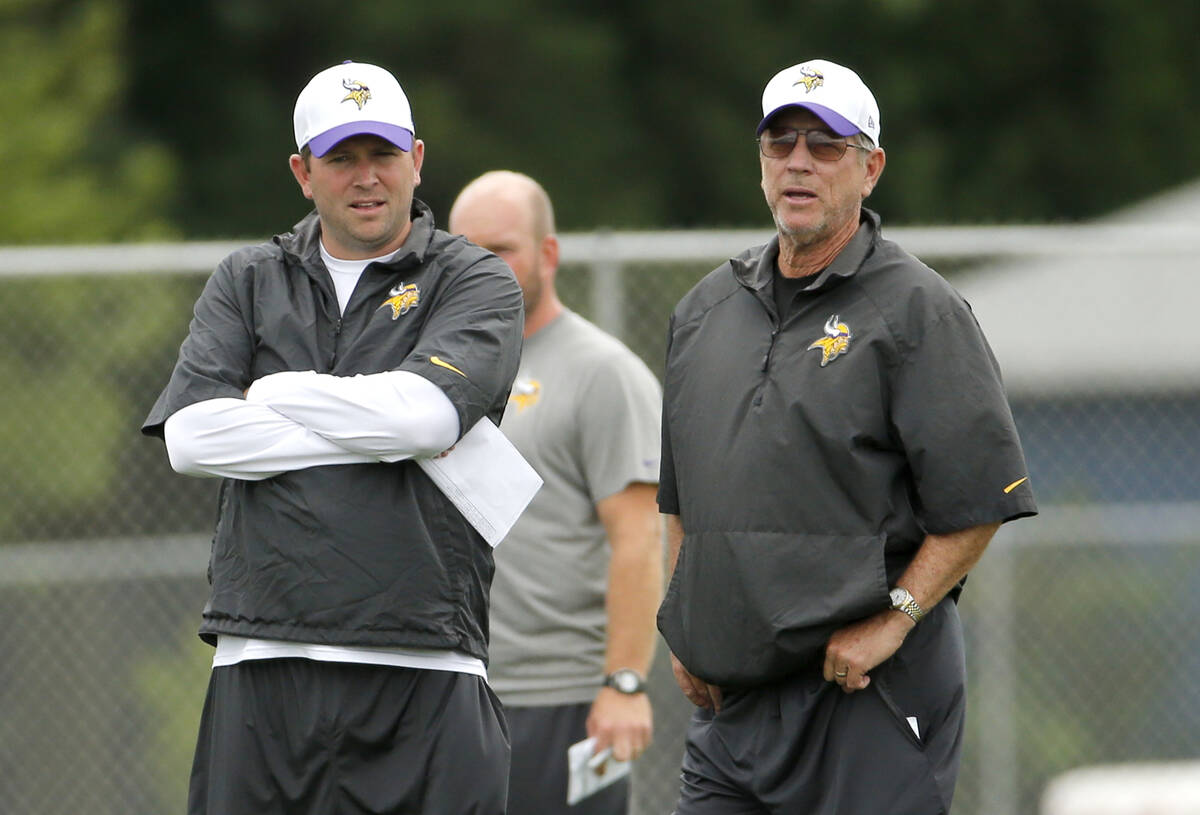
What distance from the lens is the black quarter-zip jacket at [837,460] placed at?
354cm

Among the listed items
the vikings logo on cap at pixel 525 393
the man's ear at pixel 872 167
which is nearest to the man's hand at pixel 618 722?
the vikings logo on cap at pixel 525 393

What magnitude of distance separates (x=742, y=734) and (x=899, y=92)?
12.1 meters

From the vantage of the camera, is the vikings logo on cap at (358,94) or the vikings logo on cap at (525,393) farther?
the vikings logo on cap at (525,393)

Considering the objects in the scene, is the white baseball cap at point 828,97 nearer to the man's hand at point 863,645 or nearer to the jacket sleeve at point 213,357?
the man's hand at point 863,645

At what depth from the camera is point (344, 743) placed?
3.56m

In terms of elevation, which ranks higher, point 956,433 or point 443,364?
point 443,364

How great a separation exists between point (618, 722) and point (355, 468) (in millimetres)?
1408

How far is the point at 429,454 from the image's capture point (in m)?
3.61

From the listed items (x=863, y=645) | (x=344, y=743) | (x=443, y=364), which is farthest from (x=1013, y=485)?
(x=344, y=743)

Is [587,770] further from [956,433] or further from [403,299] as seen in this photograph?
[956,433]

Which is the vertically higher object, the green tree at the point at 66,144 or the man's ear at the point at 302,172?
the green tree at the point at 66,144

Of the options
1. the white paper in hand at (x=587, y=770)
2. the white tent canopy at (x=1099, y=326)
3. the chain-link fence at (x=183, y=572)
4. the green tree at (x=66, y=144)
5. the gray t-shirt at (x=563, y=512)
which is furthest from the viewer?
the green tree at (x=66, y=144)

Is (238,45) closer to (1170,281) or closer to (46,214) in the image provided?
(46,214)

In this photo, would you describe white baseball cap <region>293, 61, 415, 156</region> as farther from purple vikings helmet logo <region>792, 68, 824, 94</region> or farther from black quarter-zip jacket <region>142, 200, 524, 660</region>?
purple vikings helmet logo <region>792, 68, 824, 94</region>
